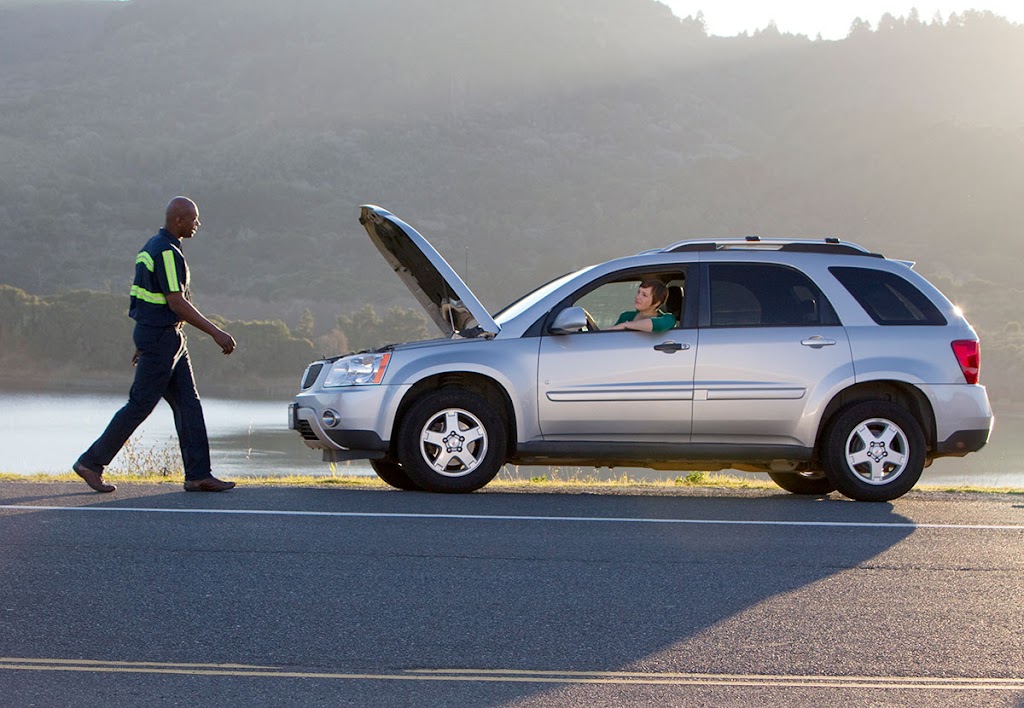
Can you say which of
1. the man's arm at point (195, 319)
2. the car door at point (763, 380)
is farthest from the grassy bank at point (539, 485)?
the man's arm at point (195, 319)

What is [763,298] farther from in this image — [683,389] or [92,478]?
[92,478]

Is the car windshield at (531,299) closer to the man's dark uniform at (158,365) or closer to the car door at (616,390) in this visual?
the car door at (616,390)

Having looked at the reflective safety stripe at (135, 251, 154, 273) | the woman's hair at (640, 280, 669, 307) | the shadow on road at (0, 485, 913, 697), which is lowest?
the shadow on road at (0, 485, 913, 697)

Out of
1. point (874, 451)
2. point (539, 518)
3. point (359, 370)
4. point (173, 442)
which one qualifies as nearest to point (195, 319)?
point (359, 370)

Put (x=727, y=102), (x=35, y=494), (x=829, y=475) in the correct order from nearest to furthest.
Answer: (x=35, y=494), (x=829, y=475), (x=727, y=102)

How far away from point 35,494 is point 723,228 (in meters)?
116

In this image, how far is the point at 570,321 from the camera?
9.70 m

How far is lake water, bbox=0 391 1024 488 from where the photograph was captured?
18391 mm

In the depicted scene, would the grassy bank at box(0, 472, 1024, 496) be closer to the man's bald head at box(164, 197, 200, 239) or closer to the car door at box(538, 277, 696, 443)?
the car door at box(538, 277, 696, 443)

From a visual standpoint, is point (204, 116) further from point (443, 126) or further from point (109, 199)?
point (109, 199)

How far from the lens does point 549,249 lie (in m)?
119

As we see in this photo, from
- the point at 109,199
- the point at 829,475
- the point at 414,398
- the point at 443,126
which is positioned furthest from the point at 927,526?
the point at 443,126

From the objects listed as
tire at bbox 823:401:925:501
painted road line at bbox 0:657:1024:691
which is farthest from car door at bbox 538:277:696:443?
painted road line at bbox 0:657:1024:691

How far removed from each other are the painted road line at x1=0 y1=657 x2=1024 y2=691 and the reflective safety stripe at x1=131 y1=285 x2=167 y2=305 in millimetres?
5214
